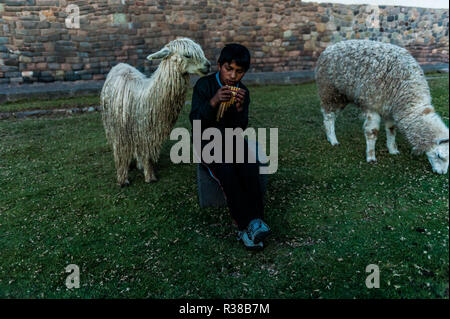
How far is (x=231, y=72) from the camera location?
113 inches

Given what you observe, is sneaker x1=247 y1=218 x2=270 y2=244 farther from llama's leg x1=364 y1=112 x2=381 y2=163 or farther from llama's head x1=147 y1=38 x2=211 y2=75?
llama's leg x1=364 y1=112 x2=381 y2=163

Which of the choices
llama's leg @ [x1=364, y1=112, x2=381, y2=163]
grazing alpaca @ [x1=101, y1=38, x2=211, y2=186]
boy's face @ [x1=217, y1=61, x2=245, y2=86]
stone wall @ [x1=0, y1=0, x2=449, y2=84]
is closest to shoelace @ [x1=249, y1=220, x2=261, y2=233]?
boy's face @ [x1=217, y1=61, x2=245, y2=86]

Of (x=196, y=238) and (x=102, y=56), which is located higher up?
(x=102, y=56)

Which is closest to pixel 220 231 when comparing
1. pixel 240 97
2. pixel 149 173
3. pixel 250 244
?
pixel 250 244

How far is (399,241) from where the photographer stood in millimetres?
2740

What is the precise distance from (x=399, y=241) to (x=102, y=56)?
457 inches

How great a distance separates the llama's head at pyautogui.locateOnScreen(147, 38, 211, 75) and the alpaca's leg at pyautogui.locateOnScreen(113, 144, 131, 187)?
1.11 m

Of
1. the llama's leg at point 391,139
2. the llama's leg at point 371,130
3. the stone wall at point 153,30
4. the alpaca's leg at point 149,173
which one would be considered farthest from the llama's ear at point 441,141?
the stone wall at point 153,30

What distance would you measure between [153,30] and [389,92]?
10.2 metres

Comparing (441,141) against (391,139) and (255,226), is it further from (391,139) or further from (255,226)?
(255,226)

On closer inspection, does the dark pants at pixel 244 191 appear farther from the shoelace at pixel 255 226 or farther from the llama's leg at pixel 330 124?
the llama's leg at pixel 330 124

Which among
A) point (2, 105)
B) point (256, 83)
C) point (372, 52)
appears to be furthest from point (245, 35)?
point (372, 52)

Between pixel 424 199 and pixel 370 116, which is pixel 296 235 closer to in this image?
pixel 424 199

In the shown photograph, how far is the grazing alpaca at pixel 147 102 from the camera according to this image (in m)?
3.41
